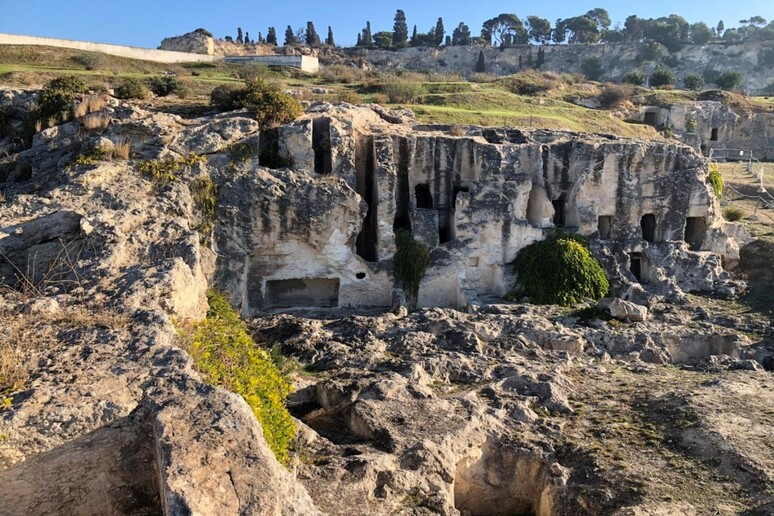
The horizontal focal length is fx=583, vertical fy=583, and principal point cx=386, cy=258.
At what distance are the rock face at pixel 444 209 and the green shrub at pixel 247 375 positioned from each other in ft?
17.5

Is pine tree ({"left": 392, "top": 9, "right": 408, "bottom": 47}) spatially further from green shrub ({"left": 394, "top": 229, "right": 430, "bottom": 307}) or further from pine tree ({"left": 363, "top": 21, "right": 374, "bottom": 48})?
green shrub ({"left": 394, "top": 229, "right": 430, "bottom": 307})

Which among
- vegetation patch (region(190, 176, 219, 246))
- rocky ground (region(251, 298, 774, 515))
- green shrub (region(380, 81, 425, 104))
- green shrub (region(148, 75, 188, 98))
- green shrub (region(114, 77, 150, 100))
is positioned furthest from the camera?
→ green shrub (region(380, 81, 425, 104))

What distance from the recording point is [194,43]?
134 feet

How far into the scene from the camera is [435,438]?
26.8 ft

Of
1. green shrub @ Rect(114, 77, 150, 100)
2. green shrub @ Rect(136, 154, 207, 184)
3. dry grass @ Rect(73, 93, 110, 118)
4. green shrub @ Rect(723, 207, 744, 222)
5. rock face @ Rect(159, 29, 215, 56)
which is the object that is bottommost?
green shrub @ Rect(723, 207, 744, 222)

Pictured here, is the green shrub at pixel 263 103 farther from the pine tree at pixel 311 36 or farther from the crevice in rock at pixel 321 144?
the pine tree at pixel 311 36

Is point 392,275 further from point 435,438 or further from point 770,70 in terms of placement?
point 770,70

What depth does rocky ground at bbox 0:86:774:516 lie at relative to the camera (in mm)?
5027

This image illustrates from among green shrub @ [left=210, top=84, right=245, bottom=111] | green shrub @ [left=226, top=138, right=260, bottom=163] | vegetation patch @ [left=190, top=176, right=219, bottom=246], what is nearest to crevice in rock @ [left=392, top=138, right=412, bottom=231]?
green shrub @ [left=226, top=138, right=260, bottom=163]

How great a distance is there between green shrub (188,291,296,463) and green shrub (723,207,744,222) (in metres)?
18.5

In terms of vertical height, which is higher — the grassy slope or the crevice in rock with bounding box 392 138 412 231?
the grassy slope

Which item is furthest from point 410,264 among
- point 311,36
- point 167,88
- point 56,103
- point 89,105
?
point 311,36

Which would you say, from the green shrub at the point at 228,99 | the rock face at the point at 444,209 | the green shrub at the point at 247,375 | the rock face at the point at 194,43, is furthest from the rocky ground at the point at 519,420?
the rock face at the point at 194,43

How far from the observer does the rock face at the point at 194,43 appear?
40.6 m
